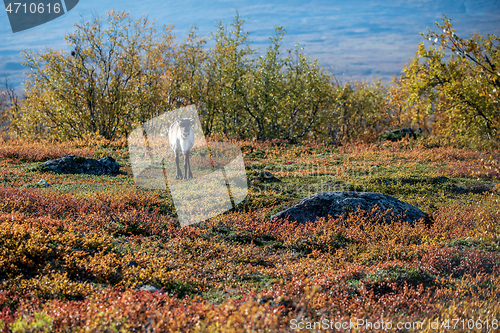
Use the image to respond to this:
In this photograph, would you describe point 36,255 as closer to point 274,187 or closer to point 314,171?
point 274,187

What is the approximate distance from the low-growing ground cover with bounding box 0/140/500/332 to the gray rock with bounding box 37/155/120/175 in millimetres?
2241

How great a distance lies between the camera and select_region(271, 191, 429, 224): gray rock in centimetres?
1094

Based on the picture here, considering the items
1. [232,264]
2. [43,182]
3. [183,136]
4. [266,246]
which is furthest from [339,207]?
[43,182]

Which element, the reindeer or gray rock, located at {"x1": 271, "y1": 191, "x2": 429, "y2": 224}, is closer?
gray rock, located at {"x1": 271, "y1": 191, "x2": 429, "y2": 224}

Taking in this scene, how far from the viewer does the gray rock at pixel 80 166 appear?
54.7 feet

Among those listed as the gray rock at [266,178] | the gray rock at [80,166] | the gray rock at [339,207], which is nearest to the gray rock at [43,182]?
the gray rock at [80,166]

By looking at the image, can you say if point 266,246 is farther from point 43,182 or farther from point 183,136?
point 43,182

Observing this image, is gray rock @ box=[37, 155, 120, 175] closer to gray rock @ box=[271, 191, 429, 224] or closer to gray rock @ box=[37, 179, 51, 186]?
gray rock @ box=[37, 179, 51, 186]

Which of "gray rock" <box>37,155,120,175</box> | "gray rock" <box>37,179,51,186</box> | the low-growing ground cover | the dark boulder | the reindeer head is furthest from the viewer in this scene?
the dark boulder

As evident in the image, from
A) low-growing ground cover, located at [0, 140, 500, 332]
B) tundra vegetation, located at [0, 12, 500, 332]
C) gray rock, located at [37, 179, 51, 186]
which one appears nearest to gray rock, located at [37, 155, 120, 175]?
tundra vegetation, located at [0, 12, 500, 332]

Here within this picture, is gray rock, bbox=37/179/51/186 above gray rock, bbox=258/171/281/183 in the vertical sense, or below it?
above

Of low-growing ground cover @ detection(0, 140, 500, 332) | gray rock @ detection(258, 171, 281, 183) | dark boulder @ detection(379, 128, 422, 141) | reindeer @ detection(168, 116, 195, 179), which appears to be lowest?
dark boulder @ detection(379, 128, 422, 141)

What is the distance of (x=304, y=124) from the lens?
113 ft

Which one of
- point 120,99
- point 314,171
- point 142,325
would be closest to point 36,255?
point 142,325
